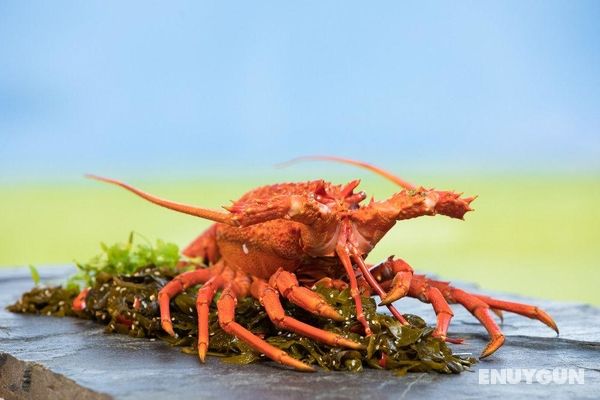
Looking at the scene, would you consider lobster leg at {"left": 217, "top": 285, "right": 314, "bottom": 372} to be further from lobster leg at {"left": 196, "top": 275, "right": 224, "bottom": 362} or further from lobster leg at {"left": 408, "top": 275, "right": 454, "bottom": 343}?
→ lobster leg at {"left": 408, "top": 275, "right": 454, "bottom": 343}

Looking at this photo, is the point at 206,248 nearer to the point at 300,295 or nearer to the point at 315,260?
the point at 315,260

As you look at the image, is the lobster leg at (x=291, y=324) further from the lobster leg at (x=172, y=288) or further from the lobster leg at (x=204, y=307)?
the lobster leg at (x=172, y=288)

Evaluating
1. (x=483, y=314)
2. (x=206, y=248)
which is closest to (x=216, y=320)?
(x=483, y=314)

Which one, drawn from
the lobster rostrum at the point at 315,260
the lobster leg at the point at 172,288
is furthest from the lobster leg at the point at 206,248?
the lobster rostrum at the point at 315,260

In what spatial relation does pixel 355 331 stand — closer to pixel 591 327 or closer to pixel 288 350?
pixel 288 350

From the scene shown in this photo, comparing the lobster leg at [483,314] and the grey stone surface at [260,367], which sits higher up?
the lobster leg at [483,314]

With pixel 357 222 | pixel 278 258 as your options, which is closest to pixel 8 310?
pixel 278 258
